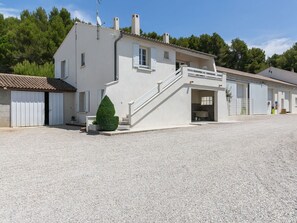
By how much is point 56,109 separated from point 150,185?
52.0 ft

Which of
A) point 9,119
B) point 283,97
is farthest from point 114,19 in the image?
point 283,97

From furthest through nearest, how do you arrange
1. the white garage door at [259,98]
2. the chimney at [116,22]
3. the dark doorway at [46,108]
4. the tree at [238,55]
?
the tree at [238,55] < the white garage door at [259,98] < the dark doorway at [46,108] < the chimney at [116,22]

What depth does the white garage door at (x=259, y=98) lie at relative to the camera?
89.8 feet

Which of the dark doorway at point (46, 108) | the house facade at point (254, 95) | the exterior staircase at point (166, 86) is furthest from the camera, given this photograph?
the house facade at point (254, 95)

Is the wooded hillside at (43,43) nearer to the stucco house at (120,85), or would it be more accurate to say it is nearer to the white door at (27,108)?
the stucco house at (120,85)

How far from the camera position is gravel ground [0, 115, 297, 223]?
3.64 meters

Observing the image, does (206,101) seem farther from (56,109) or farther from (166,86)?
(56,109)

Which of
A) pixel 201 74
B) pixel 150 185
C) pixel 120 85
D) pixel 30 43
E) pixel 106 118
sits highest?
pixel 30 43

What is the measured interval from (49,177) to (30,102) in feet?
45.1

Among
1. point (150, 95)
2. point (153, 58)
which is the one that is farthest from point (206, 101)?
point (150, 95)

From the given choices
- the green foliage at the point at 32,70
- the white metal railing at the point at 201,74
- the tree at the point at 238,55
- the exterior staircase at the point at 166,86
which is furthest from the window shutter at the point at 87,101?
the tree at the point at 238,55

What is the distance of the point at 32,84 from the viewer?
59.3 feet

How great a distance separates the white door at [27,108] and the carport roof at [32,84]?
0.46 meters

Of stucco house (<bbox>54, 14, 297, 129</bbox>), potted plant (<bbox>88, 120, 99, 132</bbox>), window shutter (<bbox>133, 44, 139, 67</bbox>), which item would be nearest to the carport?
→ stucco house (<bbox>54, 14, 297, 129</bbox>)
